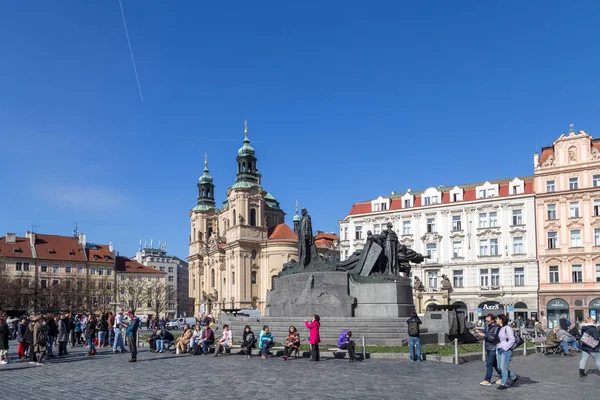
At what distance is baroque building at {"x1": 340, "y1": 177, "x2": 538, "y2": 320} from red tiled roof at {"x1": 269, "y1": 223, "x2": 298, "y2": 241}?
31508mm

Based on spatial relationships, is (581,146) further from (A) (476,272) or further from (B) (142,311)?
(B) (142,311)

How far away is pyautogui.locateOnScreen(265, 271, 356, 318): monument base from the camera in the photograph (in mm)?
24547

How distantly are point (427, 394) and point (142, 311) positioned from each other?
335ft

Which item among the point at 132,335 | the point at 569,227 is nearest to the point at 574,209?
the point at 569,227

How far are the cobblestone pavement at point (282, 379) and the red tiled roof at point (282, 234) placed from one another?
3077 inches

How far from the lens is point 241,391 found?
12938mm

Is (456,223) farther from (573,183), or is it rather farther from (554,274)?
(573,183)

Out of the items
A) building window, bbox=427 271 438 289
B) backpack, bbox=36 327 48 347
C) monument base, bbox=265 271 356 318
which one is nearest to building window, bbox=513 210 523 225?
building window, bbox=427 271 438 289

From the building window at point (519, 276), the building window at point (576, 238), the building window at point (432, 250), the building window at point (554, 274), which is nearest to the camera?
the building window at point (576, 238)

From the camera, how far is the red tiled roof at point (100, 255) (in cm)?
10184

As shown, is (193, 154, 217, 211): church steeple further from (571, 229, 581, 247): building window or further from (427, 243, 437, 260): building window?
(571, 229, 581, 247): building window

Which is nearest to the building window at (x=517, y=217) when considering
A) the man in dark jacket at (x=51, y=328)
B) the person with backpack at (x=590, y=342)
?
the man in dark jacket at (x=51, y=328)

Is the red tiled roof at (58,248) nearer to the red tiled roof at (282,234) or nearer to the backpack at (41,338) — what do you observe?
the red tiled roof at (282,234)

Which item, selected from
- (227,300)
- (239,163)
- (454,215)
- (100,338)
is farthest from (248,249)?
(100,338)
